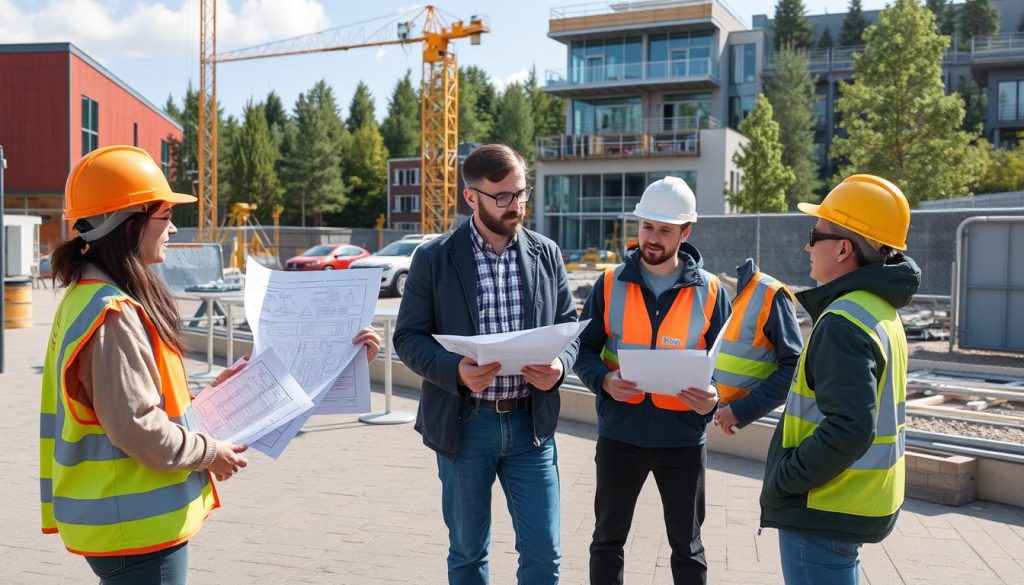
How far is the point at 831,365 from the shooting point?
2.60 meters

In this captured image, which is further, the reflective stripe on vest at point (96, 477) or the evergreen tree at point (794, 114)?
the evergreen tree at point (794, 114)

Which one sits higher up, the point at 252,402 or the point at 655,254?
the point at 655,254

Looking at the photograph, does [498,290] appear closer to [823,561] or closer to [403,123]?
[823,561]

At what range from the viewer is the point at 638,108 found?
179 feet

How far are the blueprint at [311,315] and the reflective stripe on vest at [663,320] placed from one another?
1136 millimetres

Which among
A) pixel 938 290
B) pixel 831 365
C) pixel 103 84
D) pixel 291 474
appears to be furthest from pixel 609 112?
pixel 831 365

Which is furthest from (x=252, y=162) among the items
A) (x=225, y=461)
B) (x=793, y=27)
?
(x=225, y=461)

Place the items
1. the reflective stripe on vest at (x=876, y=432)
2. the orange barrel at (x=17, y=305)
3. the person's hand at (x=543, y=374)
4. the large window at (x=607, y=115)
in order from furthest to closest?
the large window at (x=607, y=115) < the orange barrel at (x=17, y=305) < the person's hand at (x=543, y=374) < the reflective stripe on vest at (x=876, y=432)

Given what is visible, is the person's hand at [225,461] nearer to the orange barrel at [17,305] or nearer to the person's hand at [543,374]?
the person's hand at [543,374]

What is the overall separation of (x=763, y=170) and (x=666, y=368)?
138 feet

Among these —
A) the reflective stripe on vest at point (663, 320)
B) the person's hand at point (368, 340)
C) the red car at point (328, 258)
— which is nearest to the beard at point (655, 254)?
the reflective stripe on vest at point (663, 320)

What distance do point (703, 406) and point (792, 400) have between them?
0.70 meters

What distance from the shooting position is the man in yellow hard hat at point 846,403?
2.59 m

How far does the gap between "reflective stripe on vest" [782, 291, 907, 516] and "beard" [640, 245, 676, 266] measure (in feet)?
3.80
